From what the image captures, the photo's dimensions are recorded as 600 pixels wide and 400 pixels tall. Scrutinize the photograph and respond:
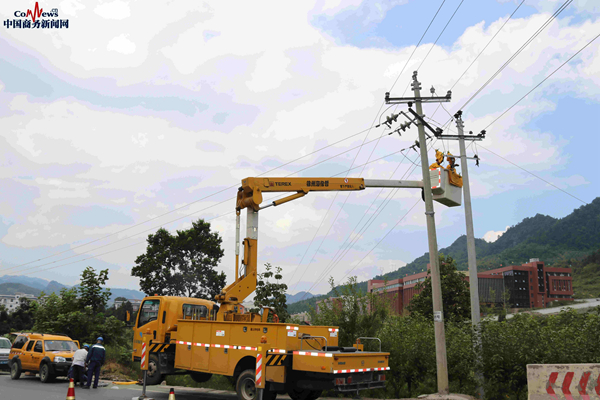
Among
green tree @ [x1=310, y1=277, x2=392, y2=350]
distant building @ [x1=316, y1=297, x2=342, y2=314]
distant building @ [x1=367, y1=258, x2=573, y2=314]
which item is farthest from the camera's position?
distant building @ [x1=367, y1=258, x2=573, y2=314]

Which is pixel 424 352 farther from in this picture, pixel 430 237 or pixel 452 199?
pixel 452 199

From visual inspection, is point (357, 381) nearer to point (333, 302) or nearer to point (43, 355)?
point (333, 302)

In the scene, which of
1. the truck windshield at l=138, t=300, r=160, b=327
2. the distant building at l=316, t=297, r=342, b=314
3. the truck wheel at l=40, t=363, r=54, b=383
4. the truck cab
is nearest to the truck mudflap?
the distant building at l=316, t=297, r=342, b=314

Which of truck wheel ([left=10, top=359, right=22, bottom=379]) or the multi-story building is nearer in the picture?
truck wheel ([left=10, top=359, right=22, bottom=379])

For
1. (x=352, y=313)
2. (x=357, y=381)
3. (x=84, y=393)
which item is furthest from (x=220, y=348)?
(x=352, y=313)

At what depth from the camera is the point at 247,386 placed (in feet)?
36.5

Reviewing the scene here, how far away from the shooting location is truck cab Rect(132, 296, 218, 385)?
44.0ft

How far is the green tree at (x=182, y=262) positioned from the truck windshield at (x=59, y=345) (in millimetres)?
16282

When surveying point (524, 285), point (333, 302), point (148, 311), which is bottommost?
point (148, 311)

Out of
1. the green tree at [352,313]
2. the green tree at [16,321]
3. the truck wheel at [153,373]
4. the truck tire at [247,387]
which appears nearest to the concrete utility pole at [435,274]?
the green tree at [352,313]

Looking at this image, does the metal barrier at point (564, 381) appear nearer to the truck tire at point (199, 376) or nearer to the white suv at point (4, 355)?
the truck tire at point (199, 376)

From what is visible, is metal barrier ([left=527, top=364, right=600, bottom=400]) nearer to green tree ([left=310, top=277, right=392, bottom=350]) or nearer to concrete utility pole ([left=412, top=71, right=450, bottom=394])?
concrete utility pole ([left=412, top=71, right=450, bottom=394])

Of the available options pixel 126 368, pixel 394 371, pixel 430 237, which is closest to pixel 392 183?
pixel 430 237

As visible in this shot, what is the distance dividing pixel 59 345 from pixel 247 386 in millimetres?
10527
